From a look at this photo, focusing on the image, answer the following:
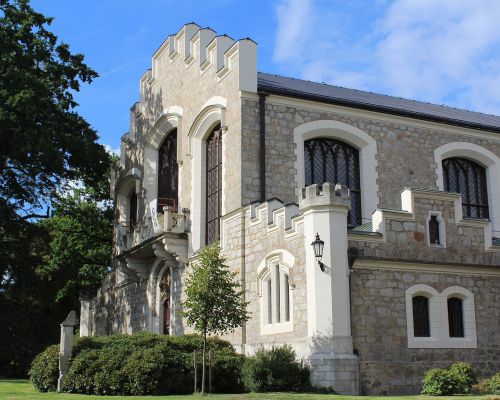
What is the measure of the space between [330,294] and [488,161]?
13419 millimetres

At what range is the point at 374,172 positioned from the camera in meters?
25.6

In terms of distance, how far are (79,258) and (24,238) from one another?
11.1 metres

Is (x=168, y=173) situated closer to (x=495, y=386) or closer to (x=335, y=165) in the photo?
(x=335, y=165)

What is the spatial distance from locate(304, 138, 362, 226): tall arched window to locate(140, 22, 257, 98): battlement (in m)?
3.43

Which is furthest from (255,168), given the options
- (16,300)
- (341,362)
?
(16,300)

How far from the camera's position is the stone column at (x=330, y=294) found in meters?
17.6

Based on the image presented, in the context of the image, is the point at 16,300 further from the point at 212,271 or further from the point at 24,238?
the point at 212,271

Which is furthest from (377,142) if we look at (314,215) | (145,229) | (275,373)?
(275,373)

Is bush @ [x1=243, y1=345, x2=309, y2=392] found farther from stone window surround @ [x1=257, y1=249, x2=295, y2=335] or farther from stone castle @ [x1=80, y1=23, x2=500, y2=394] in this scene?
stone window surround @ [x1=257, y1=249, x2=295, y2=335]

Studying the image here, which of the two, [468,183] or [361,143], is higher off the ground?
[361,143]

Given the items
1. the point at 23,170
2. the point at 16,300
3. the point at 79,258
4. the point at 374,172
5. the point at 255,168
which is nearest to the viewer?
the point at 255,168

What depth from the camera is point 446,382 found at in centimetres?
1764

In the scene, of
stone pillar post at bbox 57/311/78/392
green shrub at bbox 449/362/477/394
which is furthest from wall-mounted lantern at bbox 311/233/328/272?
stone pillar post at bbox 57/311/78/392

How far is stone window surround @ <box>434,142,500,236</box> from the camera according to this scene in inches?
1078
